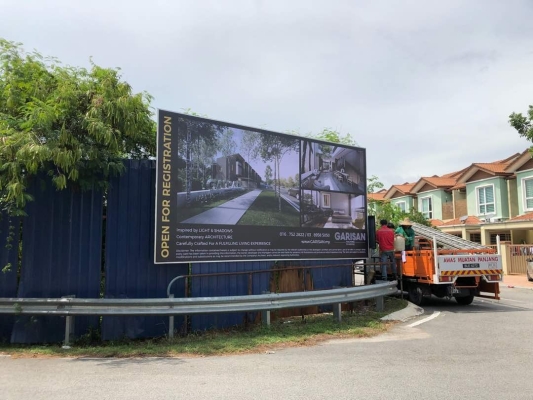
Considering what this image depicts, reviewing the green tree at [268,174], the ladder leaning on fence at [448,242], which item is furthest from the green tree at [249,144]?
the ladder leaning on fence at [448,242]

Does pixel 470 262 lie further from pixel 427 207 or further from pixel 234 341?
pixel 427 207

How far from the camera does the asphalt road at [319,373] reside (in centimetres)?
483

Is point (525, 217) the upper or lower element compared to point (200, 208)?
upper

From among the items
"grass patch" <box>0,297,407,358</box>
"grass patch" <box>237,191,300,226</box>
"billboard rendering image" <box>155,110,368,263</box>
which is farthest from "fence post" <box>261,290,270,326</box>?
"grass patch" <box>237,191,300,226</box>

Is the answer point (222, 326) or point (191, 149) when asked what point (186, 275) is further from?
point (191, 149)

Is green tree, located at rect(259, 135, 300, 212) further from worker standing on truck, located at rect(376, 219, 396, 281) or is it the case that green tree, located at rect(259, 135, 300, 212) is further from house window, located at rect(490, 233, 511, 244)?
house window, located at rect(490, 233, 511, 244)

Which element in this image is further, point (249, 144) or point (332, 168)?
point (332, 168)

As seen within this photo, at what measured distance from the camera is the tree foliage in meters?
Answer: 6.77

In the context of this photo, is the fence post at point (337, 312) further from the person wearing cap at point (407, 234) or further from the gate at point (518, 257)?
the gate at point (518, 257)

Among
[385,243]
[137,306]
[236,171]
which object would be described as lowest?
[137,306]

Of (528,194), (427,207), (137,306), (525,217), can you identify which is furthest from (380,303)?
(427,207)

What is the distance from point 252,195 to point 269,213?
22.3 inches

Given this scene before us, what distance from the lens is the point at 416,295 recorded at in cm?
1188

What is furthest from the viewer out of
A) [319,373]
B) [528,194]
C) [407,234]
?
[528,194]
